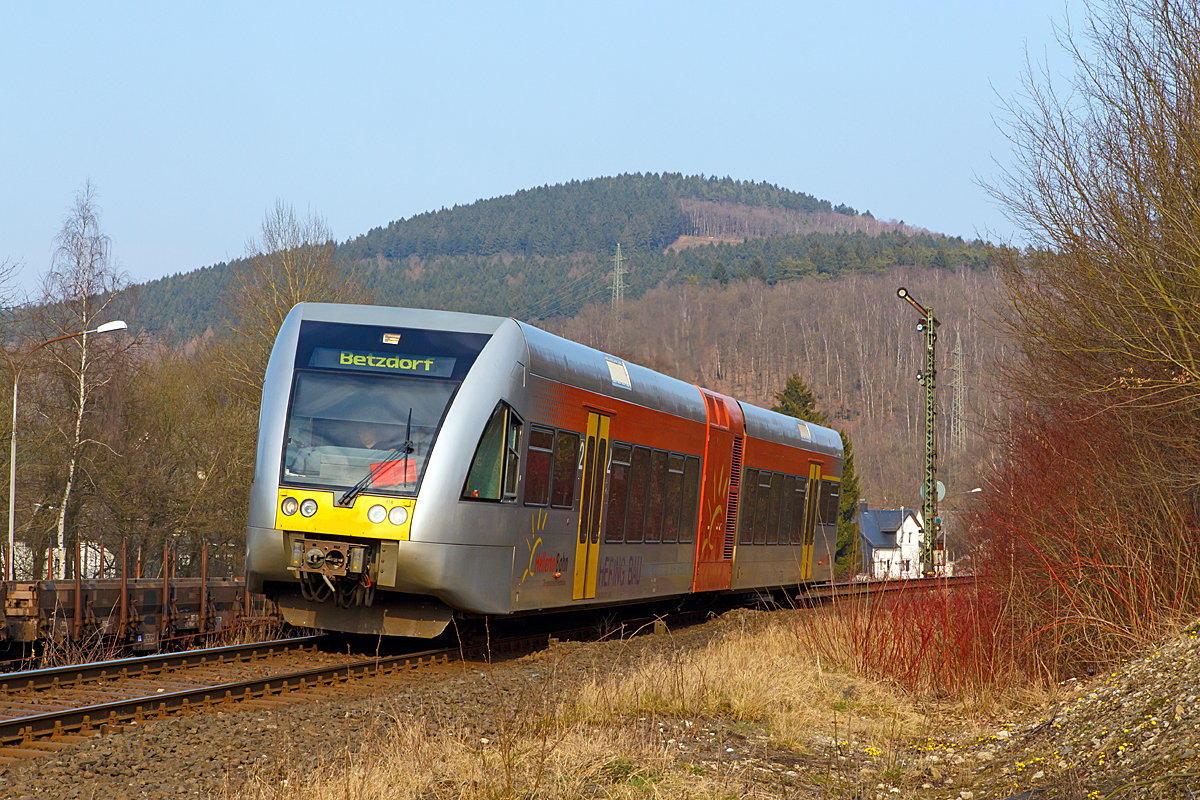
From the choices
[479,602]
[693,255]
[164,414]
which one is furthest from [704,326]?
[479,602]

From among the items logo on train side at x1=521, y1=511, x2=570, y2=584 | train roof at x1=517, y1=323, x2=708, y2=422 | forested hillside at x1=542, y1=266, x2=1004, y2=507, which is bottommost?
logo on train side at x1=521, y1=511, x2=570, y2=584

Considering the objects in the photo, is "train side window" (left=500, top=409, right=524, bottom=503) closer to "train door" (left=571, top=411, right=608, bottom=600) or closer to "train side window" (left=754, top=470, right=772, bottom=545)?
"train door" (left=571, top=411, right=608, bottom=600)

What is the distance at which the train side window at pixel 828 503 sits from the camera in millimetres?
21719

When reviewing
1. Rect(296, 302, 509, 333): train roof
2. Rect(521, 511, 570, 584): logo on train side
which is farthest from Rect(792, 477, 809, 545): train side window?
Rect(296, 302, 509, 333): train roof

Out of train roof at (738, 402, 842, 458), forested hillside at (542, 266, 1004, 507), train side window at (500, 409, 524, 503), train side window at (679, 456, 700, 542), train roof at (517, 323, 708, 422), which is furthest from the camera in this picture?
forested hillside at (542, 266, 1004, 507)

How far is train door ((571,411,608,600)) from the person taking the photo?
12.8 metres

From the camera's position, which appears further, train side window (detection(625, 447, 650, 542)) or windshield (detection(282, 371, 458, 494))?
train side window (detection(625, 447, 650, 542))

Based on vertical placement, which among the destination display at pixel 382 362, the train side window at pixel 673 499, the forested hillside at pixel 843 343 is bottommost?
the train side window at pixel 673 499

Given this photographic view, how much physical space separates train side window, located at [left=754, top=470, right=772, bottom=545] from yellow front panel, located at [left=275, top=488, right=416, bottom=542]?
9.11 m

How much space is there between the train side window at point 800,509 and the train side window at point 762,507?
1.42m

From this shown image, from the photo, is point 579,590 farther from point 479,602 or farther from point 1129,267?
point 1129,267

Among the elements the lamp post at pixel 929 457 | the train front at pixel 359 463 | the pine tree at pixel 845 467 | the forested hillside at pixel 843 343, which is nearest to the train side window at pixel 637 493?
the train front at pixel 359 463

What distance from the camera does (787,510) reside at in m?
19.9

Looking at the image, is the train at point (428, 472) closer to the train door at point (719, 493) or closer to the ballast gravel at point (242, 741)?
the ballast gravel at point (242, 741)
